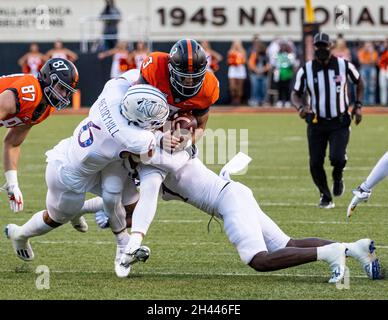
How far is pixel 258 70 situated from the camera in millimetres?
Result: 21203

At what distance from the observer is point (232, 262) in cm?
641

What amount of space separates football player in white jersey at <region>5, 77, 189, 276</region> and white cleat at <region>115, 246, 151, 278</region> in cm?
32

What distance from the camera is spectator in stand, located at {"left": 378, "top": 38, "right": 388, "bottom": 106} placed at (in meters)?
20.5

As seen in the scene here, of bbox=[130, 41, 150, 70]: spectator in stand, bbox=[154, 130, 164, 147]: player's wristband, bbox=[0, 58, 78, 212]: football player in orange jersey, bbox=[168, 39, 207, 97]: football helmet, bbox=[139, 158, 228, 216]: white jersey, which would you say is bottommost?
bbox=[130, 41, 150, 70]: spectator in stand

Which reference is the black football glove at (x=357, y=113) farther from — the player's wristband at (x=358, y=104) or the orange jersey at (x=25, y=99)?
the orange jersey at (x=25, y=99)

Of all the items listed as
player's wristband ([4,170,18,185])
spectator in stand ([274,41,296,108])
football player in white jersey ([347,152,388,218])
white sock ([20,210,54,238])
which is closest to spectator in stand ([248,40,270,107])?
spectator in stand ([274,41,296,108])

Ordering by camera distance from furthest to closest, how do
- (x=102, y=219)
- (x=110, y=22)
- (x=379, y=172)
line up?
(x=110, y=22), (x=379, y=172), (x=102, y=219)

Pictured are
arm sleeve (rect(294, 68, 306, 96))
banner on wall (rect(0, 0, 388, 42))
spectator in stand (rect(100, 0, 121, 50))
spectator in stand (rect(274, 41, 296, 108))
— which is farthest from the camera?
banner on wall (rect(0, 0, 388, 42))

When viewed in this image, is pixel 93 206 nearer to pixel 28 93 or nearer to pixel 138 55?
pixel 28 93

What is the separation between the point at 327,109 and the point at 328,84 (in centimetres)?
23

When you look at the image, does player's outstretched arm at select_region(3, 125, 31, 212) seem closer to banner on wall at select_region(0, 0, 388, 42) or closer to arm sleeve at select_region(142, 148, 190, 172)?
arm sleeve at select_region(142, 148, 190, 172)

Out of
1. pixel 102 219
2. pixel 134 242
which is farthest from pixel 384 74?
pixel 134 242

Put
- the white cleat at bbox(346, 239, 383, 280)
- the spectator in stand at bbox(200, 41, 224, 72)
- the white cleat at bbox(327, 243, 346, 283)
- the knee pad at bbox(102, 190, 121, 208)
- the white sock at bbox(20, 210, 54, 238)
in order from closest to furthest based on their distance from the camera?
1. the white cleat at bbox(327, 243, 346, 283)
2. the white cleat at bbox(346, 239, 383, 280)
3. the knee pad at bbox(102, 190, 121, 208)
4. the white sock at bbox(20, 210, 54, 238)
5. the spectator in stand at bbox(200, 41, 224, 72)

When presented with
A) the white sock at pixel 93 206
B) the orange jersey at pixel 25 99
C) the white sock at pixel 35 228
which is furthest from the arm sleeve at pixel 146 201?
the orange jersey at pixel 25 99
